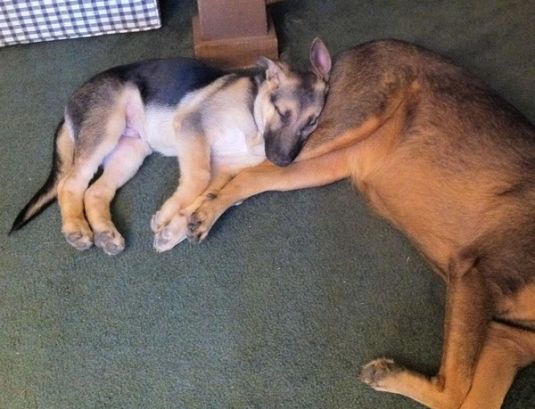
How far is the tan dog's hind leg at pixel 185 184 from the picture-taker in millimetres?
2814

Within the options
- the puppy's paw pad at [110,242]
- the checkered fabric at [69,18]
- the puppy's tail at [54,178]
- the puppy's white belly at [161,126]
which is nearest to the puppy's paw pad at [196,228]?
the puppy's paw pad at [110,242]

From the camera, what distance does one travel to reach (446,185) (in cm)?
270

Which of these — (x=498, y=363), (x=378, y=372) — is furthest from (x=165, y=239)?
(x=498, y=363)

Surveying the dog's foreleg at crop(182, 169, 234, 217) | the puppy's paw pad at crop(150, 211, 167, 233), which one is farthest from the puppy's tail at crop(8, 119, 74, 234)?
the dog's foreleg at crop(182, 169, 234, 217)

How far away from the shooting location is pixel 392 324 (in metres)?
2.64

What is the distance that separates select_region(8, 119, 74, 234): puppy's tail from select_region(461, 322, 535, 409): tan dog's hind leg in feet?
6.22

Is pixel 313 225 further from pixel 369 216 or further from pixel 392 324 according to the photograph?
pixel 392 324

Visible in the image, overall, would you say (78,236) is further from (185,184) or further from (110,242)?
(185,184)

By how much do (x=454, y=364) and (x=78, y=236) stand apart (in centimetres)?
156

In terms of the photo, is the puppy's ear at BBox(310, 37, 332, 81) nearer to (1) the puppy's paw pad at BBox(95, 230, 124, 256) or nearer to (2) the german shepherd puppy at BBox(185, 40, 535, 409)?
(2) the german shepherd puppy at BBox(185, 40, 535, 409)

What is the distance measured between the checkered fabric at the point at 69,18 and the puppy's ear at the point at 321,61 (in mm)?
1204

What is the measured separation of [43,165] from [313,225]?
129cm

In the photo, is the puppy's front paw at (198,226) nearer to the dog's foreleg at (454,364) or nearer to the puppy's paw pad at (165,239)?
the puppy's paw pad at (165,239)

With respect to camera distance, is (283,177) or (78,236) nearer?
(78,236)
